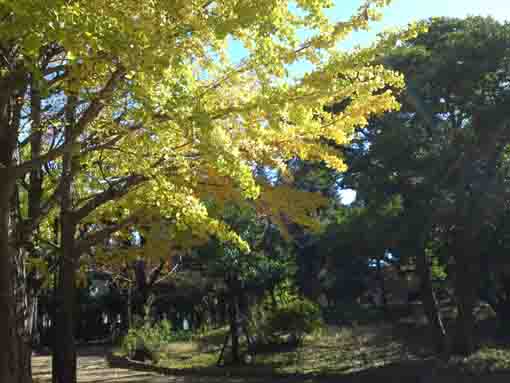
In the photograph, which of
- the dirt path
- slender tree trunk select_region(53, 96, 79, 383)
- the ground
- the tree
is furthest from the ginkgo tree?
the ground

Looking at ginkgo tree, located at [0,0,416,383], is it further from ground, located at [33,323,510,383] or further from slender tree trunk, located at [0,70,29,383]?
ground, located at [33,323,510,383]

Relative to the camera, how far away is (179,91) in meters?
3.17

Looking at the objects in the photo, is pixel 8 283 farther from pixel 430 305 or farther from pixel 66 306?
pixel 430 305

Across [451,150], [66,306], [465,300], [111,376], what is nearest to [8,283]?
[66,306]

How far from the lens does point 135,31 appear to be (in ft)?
11.4

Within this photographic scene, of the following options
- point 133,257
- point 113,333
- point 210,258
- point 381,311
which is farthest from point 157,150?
point 113,333

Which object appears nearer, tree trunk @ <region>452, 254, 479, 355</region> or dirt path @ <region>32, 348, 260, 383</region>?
dirt path @ <region>32, 348, 260, 383</region>

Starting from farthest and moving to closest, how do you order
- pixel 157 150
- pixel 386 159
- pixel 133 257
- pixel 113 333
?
pixel 113 333, pixel 386 159, pixel 133 257, pixel 157 150

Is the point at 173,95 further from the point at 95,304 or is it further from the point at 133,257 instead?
the point at 95,304

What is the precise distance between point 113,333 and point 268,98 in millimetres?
21927

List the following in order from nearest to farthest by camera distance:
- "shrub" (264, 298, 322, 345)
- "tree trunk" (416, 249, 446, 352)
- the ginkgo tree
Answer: the ginkgo tree
"tree trunk" (416, 249, 446, 352)
"shrub" (264, 298, 322, 345)

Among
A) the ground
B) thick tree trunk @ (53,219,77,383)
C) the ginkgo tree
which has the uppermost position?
the ginkgo tree

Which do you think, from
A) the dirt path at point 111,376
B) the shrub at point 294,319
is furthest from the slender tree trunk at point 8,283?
the shrub at point 294,319

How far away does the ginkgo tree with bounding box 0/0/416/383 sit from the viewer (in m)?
3.28
